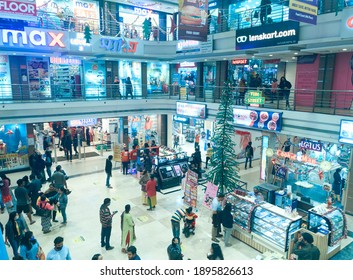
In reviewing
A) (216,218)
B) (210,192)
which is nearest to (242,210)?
(216,218)

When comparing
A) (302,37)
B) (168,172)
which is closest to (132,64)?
(168,172)

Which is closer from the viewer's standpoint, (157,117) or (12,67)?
(12,67)

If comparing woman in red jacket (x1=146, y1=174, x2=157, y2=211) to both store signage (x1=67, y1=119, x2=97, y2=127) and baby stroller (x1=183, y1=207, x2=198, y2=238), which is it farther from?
store signage (x1=67, y1=119, x2=97, y2=127)

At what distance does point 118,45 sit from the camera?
1752cm

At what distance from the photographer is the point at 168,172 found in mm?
13930

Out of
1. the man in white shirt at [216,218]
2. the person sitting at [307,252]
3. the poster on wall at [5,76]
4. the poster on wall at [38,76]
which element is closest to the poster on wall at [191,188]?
the man in white shirt at [216,218]

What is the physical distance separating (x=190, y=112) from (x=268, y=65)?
659 centimetres

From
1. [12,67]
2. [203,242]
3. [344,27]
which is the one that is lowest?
[203,242]

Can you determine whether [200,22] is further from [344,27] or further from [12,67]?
[12,67]

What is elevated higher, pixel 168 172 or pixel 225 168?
pixel 225 168

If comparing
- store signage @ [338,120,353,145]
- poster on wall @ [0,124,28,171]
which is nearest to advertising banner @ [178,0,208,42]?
store signage @ [338,120,353,145]

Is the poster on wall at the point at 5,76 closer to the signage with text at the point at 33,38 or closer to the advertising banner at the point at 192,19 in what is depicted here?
the signage with text at the point at 33,38

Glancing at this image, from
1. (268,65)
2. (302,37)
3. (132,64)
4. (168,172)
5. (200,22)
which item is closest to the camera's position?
(302,37)

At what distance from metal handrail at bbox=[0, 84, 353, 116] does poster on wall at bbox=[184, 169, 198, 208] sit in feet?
15.7
